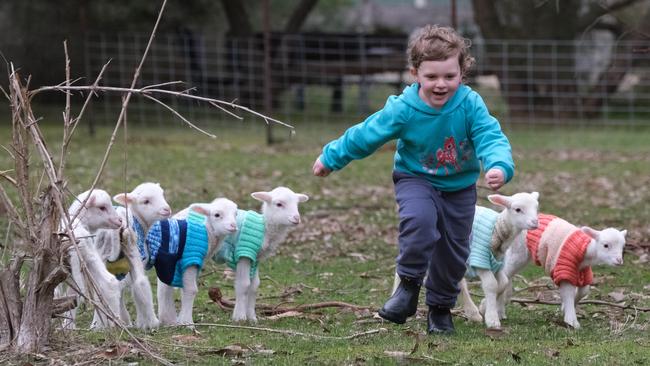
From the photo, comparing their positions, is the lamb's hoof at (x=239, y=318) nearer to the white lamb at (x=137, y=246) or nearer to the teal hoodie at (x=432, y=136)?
the white lamb at (x=137, y=246)

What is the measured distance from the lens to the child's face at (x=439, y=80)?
5777mm

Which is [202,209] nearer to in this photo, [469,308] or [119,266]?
[119,266]

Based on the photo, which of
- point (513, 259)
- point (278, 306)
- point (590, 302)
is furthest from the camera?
point (278, 306)

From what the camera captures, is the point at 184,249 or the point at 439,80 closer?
the point at 439,80

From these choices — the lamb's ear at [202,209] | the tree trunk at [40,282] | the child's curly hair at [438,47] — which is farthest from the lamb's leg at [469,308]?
the tree trunk at [40,282]

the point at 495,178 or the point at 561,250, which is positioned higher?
the point at 495,178

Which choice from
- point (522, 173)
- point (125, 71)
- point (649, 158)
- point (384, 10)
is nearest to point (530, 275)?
point (522, 173)

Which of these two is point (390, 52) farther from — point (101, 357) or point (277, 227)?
point (101, 357)

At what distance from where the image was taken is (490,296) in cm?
652

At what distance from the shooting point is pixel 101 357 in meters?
5.09

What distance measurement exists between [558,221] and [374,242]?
3417mm

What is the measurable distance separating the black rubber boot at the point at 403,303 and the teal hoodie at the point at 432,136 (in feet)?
1.71

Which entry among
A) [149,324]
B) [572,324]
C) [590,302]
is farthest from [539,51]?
[149,324]

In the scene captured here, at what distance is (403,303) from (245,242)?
1.27m
